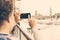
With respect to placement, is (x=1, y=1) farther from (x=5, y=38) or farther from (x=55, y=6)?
(x=55, y=6)

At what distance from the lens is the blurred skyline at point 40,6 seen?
161 cm

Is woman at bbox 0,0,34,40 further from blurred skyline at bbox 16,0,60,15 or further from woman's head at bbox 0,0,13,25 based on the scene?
blurred skyline at bbox 16,0,60,15

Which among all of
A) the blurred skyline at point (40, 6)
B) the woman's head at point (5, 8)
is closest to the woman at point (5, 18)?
the woman's head at point (5, 8)

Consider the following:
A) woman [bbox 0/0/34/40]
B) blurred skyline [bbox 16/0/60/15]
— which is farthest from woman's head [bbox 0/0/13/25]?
blurred skyline [bbox 16/0/60/15]

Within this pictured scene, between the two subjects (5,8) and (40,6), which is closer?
(5,8)

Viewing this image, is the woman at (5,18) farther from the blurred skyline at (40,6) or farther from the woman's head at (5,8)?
the blurred skyline at (40,6)

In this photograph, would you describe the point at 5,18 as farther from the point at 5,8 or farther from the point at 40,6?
the point at 40,6

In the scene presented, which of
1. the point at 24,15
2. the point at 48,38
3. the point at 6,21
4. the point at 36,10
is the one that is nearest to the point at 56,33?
the point at 48,38

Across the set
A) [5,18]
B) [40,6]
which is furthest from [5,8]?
[40,6]

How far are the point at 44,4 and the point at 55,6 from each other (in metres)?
0.09

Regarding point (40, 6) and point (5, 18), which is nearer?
point (5, 18)

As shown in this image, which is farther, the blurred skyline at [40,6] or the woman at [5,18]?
the blurred skyline at [40,6]

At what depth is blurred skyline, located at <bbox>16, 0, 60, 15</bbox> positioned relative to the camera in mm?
1609

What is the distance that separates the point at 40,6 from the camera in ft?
5.41
